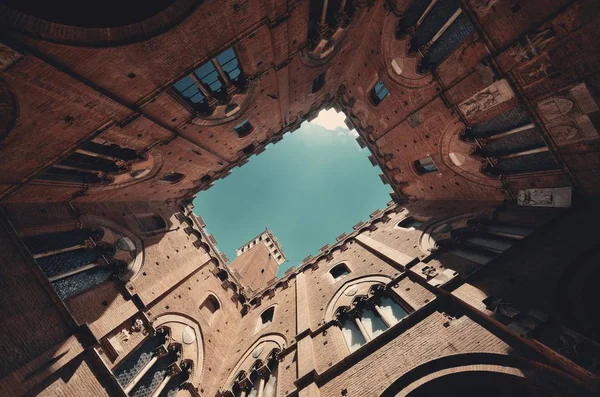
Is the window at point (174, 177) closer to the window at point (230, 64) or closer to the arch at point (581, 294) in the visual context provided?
the window at point (230, 64)

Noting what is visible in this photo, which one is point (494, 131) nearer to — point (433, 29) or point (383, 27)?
point (433, 29)

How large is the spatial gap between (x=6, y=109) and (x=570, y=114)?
12325mm

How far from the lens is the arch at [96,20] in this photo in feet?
15.0

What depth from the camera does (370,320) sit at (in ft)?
29.6

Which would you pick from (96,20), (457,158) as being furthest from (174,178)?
(457,158)

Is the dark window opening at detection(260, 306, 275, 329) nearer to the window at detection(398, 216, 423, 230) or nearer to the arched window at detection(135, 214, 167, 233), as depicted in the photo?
the arched window at detection(135, 214, 167, 233)

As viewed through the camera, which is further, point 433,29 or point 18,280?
point 433,29

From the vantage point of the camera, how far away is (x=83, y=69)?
5582mm

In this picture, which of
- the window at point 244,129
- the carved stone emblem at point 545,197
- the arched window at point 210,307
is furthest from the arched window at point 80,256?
the carved stone emblem at point 545,197

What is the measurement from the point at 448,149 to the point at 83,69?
11655 mm

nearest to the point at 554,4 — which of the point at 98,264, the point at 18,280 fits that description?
the point at 18,280

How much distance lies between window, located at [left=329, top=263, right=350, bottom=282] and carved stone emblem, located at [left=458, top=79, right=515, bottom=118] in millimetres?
8241

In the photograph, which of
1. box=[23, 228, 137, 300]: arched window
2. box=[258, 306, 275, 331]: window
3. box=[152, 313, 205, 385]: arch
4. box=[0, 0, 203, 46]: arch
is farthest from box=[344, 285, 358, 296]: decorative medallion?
box=[0, 0, 203, 46]: arch

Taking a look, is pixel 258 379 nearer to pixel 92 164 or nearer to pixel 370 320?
pixel 370 320
